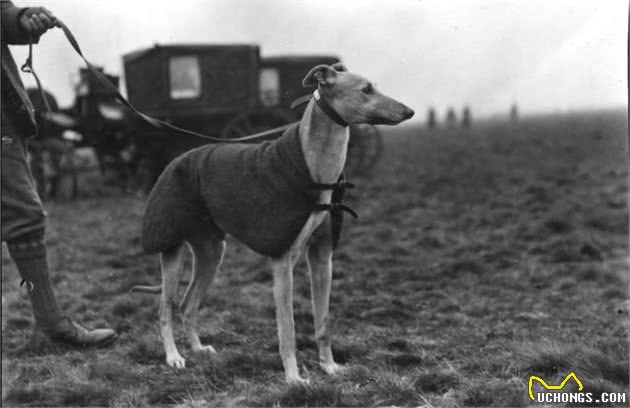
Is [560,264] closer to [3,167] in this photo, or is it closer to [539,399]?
[539,399]

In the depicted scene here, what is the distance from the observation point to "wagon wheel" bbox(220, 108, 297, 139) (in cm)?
1070

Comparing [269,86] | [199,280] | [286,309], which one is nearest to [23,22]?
[199,280]

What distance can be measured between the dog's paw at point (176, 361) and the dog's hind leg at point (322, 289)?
0.75 metres

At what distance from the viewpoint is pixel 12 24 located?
3.20 meters

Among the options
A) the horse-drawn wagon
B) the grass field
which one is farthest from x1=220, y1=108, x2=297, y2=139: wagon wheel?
the grass field

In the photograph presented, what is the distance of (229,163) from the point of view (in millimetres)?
3354

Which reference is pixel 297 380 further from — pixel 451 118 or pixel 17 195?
pixel 451 118

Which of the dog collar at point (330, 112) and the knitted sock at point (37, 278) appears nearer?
the dog collar at point (330, 112)

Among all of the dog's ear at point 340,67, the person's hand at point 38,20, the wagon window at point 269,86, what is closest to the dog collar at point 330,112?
the dog's ear at point 340,67

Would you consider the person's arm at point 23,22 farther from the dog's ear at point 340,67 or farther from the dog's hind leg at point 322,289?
the dog's hind leg at point 322,289

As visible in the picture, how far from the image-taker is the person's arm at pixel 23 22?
10.1 feet

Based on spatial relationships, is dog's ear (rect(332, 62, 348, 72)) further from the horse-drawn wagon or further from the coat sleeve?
the horse-drawn wagon

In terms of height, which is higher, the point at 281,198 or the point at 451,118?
the point at 281,198

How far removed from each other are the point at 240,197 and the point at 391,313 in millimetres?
1876
